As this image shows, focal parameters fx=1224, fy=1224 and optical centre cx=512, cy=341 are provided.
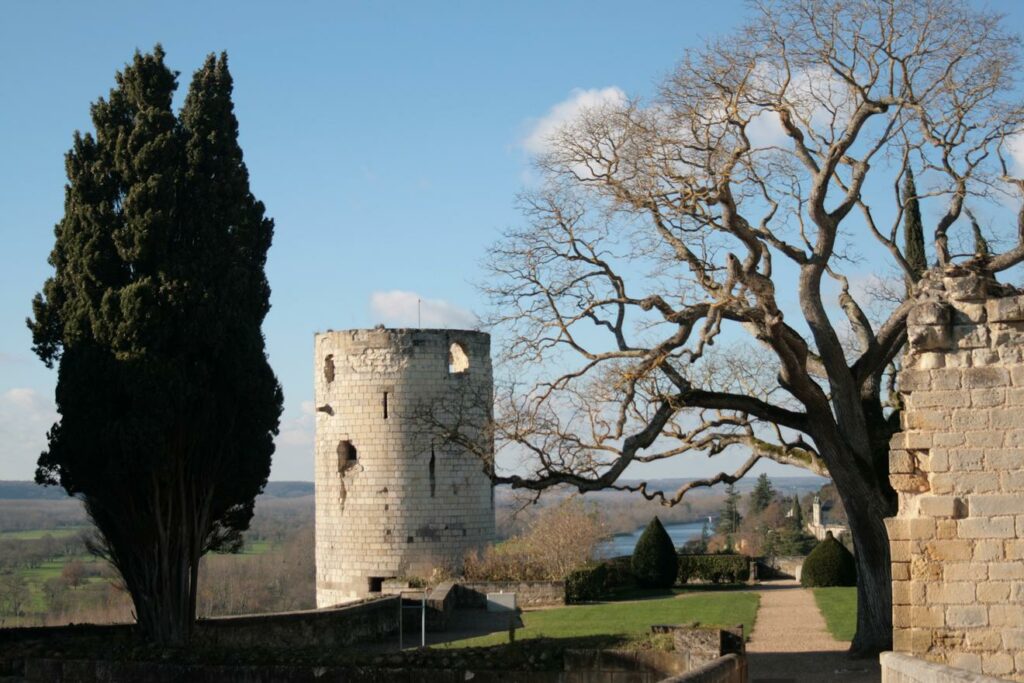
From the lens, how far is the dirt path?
14.7 metres

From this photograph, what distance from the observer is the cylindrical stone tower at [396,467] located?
28500mm

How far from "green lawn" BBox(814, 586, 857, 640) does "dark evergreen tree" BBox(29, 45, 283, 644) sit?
30.5 ft

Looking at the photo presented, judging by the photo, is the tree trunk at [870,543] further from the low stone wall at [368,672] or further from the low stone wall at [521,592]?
the low stone wall at [521,592]

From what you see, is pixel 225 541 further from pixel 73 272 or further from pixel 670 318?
pixel 670 318

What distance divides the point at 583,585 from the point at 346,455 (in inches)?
261

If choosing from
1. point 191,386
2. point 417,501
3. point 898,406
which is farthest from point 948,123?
point 417,501

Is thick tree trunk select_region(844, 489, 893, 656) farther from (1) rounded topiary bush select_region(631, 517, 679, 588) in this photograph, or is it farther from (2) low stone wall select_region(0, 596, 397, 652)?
(1) rounded topiary bush select_region(631, 517, 679, 588)

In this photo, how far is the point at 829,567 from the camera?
28.7 metres

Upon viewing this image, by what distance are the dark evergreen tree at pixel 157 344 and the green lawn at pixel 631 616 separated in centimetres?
431

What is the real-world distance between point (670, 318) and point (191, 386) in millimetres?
6102

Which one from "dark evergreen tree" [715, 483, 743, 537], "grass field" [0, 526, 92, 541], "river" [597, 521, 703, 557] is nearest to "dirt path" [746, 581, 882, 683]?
"river" [597, 521, 703, 557]

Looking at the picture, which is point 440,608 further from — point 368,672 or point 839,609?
point 368,672

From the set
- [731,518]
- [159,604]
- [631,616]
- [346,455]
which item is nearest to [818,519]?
[731,518]

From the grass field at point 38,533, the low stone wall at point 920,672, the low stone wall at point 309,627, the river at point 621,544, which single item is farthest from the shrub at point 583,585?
the grass field at point 38,533
